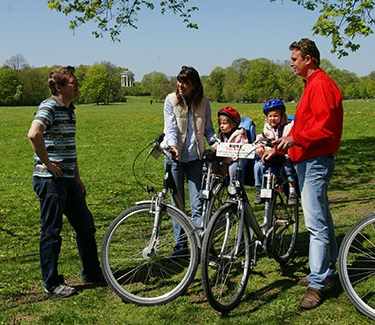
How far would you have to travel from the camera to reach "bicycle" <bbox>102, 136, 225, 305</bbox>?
4824 millimetres

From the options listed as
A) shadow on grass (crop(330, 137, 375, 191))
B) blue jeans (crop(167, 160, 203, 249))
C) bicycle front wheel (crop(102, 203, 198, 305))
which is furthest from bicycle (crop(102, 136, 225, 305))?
shadow on grass (crop(330, 137, 375, 191))

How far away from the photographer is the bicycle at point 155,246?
482cm

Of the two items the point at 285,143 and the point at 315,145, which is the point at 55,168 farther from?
the point at 315,145

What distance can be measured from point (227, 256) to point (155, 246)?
678 millimetres

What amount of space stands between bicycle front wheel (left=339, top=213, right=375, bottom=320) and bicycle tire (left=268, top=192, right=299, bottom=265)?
0.69 m

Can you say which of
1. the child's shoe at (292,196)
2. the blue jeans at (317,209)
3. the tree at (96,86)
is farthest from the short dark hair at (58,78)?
the tree at (96,86)

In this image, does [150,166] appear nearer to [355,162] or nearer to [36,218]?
[355,162]

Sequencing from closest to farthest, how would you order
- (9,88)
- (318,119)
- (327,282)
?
1. (318,119)
2. (327,282)
3. (9,88)

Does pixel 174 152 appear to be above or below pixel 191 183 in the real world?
above

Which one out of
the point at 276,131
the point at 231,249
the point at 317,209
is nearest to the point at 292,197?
the point at 276,131

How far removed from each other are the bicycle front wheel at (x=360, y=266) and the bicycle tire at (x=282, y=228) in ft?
2.27

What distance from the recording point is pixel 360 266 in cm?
538

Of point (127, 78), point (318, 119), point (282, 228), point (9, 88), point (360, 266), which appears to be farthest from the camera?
point (127, 78)

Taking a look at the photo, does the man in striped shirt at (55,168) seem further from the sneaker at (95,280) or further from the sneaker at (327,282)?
the sneaker at (327,282)
